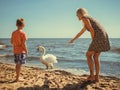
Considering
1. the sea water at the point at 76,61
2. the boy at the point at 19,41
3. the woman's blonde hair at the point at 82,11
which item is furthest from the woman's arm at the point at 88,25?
the sea water at the point at 76,61

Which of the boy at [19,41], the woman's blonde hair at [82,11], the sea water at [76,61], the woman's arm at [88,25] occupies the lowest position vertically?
the sea water at [76,61]

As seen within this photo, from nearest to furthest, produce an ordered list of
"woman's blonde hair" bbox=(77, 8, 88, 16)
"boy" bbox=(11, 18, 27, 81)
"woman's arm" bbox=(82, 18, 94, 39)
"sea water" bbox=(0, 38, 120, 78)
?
"woman's arm" bbox=(82, 18, 94, 39), "woman's blonde hair" bbox=(77, 8, 88, 16), "boy" bbox=(11, 18, 27, 81), "sea water" bbox=(0, 38, 120, 78)

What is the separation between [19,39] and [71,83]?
1.84 meters

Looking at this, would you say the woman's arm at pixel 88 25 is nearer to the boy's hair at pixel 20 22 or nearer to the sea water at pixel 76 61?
the boy's hair at pixel 20 22

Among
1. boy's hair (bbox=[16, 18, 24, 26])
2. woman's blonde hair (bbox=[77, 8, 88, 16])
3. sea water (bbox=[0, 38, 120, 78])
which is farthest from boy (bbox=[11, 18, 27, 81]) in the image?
sea water (bbox=[0, 38, 120, 78])

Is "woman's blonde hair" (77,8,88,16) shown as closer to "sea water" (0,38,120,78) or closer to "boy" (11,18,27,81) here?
"boy" (11,18,27,81)

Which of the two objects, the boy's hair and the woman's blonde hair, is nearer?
the woman's blonde hair

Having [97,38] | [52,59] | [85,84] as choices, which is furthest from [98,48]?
[52,59]

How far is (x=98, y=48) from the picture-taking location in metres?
5.85

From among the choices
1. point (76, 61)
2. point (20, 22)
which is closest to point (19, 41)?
point (20, 22)

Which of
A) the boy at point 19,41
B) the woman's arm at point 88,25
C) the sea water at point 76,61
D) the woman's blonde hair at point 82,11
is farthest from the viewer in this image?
the sea water at point 76,61

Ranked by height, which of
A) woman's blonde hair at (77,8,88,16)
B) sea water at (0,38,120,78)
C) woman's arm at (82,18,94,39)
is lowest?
sea water at (0,38,120,78)

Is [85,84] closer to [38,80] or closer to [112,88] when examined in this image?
[112,88]

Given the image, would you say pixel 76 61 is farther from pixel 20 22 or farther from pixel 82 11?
pixel 82 11
